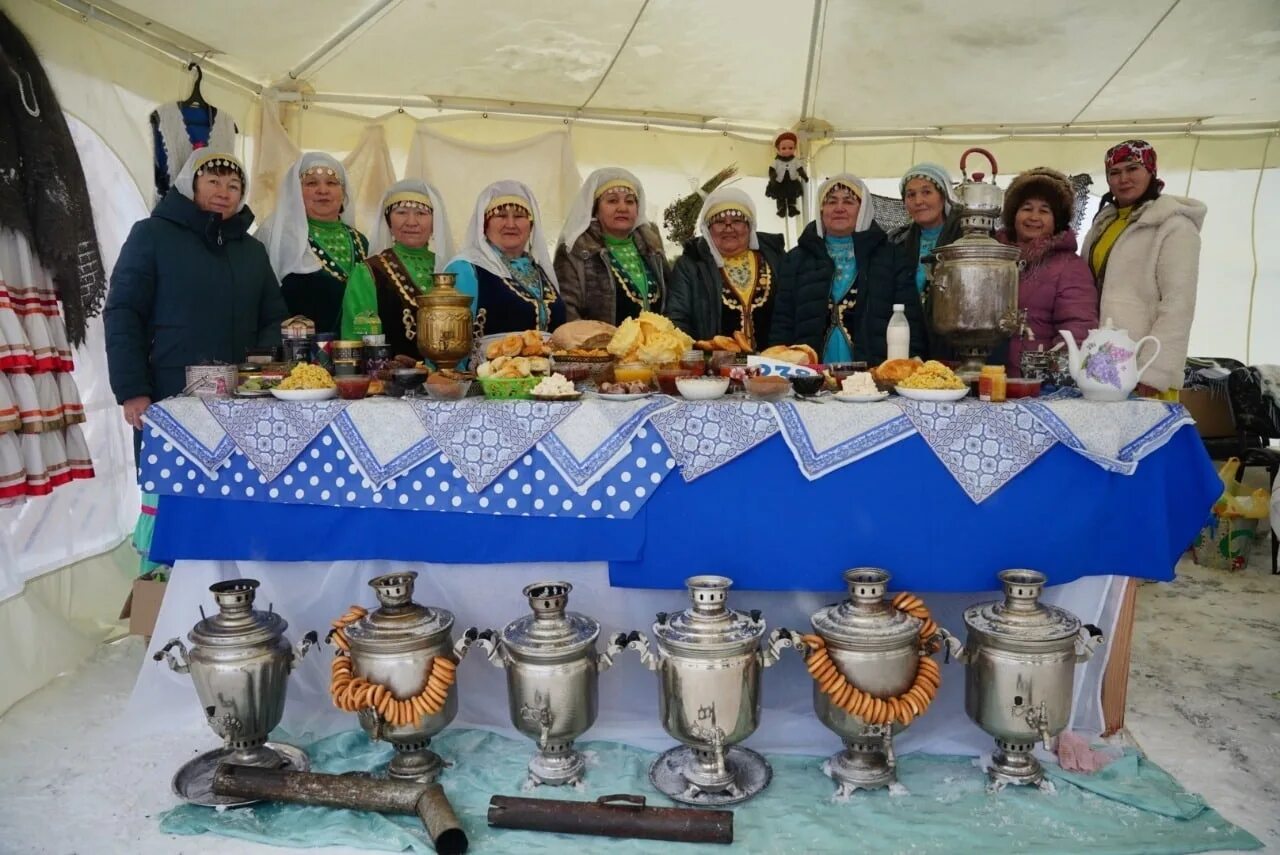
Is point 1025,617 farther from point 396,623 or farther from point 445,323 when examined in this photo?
point 445,323

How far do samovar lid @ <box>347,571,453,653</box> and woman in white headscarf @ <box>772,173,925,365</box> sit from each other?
2202 mm

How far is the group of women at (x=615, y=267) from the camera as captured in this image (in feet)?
11.5

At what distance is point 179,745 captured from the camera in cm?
279

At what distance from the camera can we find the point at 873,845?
2211 mm

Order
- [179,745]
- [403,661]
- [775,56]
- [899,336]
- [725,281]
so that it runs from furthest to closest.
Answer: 1. [775,56]
2. [725,281]
3. [899,336]
4. [179,745]
5. [403,661]

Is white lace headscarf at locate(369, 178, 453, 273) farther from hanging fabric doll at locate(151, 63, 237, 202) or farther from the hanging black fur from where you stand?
the hanging black fur

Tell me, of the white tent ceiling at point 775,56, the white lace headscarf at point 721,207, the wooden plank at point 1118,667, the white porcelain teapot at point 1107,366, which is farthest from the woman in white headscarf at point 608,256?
the wooden plank at point 1118,667

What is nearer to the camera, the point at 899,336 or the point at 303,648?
the point at 303,648

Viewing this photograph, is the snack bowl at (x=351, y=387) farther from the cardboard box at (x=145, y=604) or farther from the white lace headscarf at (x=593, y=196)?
the white lace headscarf at (x=593, y=196)

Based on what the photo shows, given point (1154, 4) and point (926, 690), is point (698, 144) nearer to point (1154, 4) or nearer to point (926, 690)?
point (1154, 4)

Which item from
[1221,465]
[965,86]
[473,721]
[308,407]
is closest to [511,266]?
[308,407]

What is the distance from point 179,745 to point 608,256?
9.41ft

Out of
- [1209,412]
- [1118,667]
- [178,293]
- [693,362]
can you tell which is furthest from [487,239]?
[1209,412]

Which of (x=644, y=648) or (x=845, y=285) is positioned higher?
(x=845, y=285)
